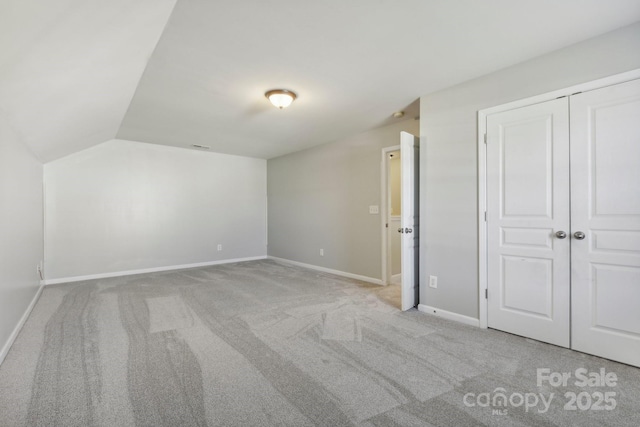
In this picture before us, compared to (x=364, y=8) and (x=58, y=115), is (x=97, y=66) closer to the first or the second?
(x=58, y=115)

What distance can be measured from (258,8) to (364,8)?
69 cm

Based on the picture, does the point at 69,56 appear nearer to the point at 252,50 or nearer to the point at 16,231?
the point at 252,50

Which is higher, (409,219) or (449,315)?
(409,219)

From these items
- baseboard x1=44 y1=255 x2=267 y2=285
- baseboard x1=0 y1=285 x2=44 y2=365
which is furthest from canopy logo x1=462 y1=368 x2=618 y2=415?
baseboard x1=44 y1=255 x2=267 y2=285

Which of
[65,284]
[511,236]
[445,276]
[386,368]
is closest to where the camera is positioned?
[386,368]

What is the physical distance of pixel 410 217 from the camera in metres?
3.33

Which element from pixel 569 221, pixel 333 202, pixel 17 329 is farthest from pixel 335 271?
pixel 17 329

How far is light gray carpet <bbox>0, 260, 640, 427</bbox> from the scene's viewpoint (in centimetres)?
161

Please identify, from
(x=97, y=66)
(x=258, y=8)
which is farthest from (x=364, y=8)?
(x=97, y=66)

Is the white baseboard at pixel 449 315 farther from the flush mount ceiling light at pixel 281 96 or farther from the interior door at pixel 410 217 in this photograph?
the flush mount ceiling light at pixel 281 96

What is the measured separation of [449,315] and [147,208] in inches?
209

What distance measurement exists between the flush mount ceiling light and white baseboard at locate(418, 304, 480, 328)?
273 cm

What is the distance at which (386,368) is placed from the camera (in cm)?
208

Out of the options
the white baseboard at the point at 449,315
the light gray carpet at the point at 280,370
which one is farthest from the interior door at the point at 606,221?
the white baseboard at the point at 449,315
